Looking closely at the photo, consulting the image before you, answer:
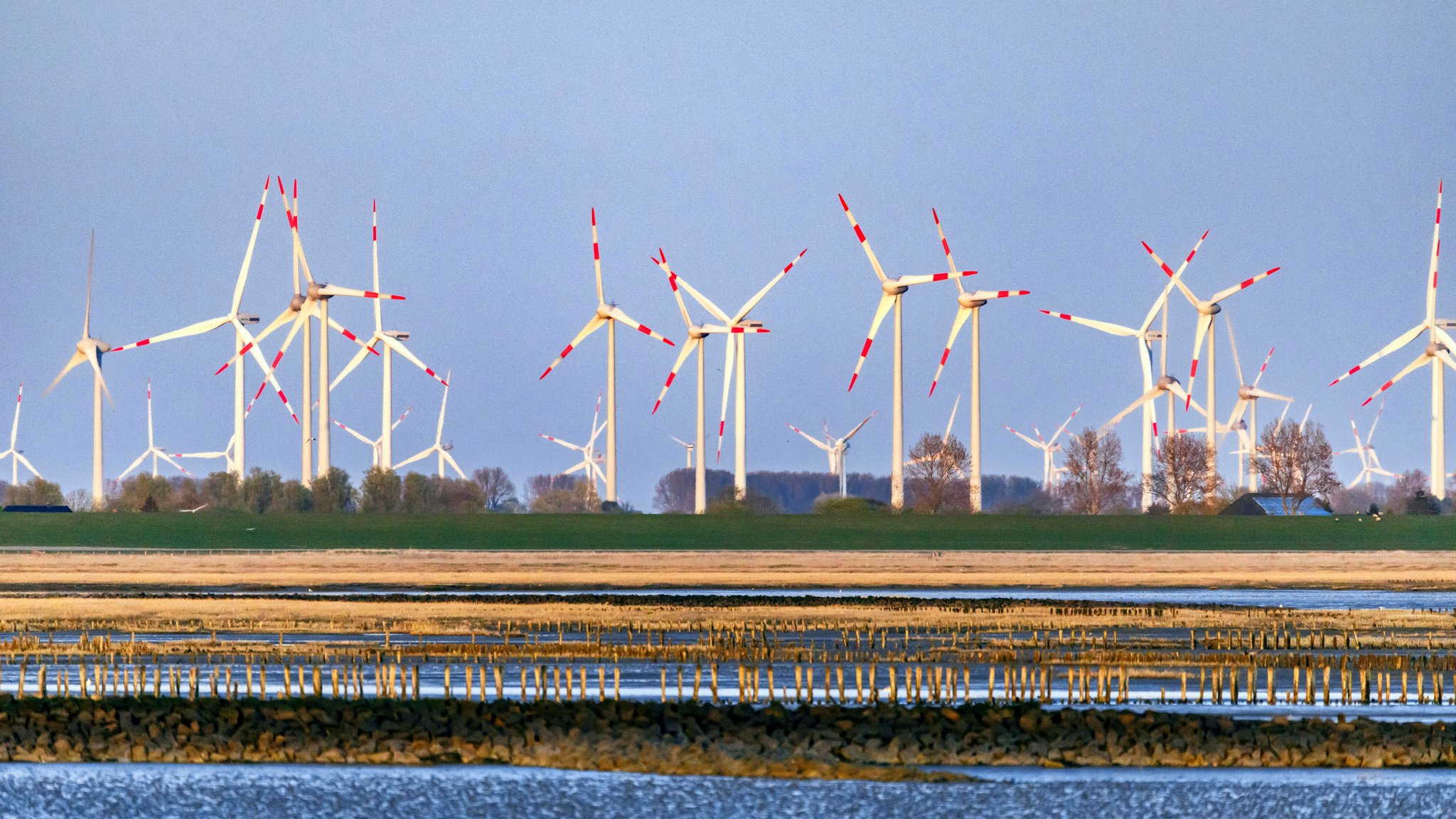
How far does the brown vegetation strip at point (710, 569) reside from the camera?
70562mm

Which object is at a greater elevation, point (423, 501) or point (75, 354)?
point (75, 354)

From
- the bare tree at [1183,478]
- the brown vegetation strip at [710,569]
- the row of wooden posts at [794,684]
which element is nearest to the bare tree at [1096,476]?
the bare tree at [1183,478]

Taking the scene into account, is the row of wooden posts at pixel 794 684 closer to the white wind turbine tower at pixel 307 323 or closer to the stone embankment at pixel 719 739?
the stone embankment at pixel 719 739

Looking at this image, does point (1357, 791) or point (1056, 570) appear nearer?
point (1357, 791)

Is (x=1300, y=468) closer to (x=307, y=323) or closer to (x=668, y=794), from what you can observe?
(x=307, y=323)

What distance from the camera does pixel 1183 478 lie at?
539 feet

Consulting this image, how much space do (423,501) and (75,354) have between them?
2766 cm

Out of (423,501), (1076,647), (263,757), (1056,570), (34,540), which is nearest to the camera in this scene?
(263,757)

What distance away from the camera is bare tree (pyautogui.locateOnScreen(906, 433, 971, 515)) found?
159 m

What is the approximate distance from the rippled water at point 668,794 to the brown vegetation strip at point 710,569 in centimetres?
4187

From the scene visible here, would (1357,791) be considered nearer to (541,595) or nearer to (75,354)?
(541,595)

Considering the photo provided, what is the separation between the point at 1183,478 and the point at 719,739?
143 meters

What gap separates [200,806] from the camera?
2292 centimetres

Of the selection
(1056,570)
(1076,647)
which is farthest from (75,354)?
(1076,647)
